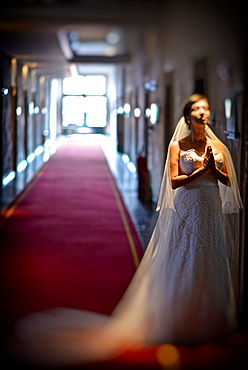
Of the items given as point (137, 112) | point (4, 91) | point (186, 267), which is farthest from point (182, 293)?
point (137, 112)

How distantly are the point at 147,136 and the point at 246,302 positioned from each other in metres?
10.9

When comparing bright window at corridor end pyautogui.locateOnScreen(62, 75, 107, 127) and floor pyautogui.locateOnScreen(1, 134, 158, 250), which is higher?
bright window at corridor end pyautogui.locateOnScreen(62, 75, 107, 127)

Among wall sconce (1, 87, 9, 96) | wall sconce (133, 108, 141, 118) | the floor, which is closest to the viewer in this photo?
the floor

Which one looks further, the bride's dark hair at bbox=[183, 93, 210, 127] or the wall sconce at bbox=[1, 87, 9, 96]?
the wall sconce at bbox=[1, 87, 9, 96]

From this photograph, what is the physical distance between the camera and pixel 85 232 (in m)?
10.3

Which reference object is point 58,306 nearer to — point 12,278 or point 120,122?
point 12,278

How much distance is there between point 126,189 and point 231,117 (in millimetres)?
9517

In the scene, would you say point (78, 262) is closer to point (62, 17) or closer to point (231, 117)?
point (231, 117)

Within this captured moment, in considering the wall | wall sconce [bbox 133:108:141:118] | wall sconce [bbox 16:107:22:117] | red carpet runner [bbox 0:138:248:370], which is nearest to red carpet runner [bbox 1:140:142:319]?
red carpet runner [bbox 0:138:248:370]

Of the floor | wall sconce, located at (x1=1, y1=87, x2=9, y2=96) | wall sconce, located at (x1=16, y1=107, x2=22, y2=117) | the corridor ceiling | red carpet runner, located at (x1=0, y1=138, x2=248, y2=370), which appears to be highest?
the corridor ceiling

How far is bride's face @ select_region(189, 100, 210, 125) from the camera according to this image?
503cm

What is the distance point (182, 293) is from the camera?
5.33m

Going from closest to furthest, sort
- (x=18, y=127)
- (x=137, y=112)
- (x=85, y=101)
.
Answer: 1. (x=137, y=112)
2. (x=18, y=127)
3. (x=85, y=101)

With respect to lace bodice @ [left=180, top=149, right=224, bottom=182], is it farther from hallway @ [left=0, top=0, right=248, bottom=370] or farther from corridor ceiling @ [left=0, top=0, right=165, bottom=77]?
corridor ceiling @ [left=0, top=0, right=165, bottom=77]
